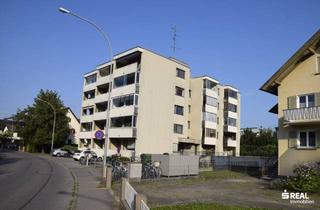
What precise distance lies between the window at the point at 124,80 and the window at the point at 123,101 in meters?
2.13

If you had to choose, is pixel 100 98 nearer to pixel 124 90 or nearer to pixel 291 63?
pixel 124 90

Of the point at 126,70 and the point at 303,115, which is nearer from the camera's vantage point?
the point at 303,115

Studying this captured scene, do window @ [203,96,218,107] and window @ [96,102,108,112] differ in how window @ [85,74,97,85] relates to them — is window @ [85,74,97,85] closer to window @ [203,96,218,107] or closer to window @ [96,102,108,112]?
window @ [96,102,108,112]

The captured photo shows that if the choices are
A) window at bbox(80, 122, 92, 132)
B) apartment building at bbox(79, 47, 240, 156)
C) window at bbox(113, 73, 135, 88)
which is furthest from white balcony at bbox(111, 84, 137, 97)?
window at bbox(80, 122, 92, 132)

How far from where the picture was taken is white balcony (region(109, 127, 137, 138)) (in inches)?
1735

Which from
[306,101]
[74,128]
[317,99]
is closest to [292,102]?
[306,101]

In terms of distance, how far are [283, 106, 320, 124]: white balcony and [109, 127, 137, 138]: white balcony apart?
23909 mm

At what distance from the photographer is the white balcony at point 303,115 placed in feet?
71.5

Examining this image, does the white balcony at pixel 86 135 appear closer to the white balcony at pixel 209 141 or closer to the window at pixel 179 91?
the window at pixel 179 91

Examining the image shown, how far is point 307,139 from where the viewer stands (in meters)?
23.0

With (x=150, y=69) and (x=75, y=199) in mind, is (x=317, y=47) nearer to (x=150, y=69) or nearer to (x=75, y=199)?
(x=75, y=199)

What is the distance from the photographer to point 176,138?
49406mm

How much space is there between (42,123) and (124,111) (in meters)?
23.2

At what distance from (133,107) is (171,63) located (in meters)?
10.1
